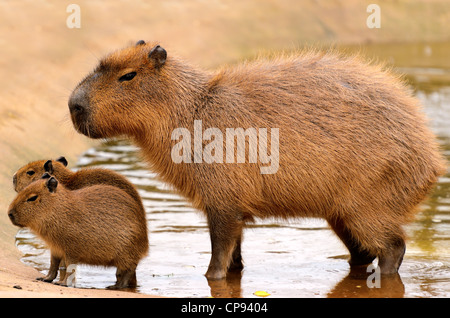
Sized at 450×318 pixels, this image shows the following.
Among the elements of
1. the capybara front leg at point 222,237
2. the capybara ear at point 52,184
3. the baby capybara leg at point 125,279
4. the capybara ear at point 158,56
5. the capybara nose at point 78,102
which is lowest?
the baby capybara leg at point 125,279

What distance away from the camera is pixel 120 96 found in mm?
6172

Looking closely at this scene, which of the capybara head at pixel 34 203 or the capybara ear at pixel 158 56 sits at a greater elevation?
the capybara ear at pixel 158 56

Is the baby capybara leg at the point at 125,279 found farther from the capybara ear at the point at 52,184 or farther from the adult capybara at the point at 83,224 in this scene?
the capybara ear at the point at 52,184

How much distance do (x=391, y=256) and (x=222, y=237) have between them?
1.33m

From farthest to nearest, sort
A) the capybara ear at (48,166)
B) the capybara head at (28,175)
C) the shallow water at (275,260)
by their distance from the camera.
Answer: the capybara head at (28,175) < the capybara ear at (48,166) < the shallow water at (275,260)

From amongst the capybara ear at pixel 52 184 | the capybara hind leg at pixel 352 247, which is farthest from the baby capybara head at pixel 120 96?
the capybara hind leg at pixel 352 247

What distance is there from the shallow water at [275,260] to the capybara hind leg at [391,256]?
10cm

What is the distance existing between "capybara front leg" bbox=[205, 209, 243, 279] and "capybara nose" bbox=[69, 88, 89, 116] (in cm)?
125

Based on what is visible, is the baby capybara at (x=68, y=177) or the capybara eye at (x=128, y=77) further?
the baby capybara at (x=68, y=177)

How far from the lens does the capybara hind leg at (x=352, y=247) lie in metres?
6.58

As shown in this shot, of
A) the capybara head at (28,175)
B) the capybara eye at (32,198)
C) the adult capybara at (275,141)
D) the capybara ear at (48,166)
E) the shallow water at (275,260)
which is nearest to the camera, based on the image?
the shallow water at (275,260)

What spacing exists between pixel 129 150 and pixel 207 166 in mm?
5012

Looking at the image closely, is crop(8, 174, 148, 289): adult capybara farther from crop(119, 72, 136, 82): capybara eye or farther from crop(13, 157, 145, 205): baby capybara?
crop(119, 72, 136, 82): capybara eye

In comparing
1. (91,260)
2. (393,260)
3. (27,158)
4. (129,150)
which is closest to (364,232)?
(393,260)
